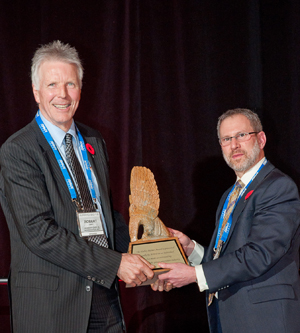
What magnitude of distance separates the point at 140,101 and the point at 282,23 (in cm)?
180

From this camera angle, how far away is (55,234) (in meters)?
2.13

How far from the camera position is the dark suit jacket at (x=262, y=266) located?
234cm

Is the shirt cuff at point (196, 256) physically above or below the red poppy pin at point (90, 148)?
below

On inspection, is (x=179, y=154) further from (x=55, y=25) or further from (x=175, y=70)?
(x=55, y=25)

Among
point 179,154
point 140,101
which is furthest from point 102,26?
point 179,154

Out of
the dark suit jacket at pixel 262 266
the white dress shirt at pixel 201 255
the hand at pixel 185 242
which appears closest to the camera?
the dark suit jacket at pixel 262 266

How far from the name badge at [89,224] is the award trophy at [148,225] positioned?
330mm

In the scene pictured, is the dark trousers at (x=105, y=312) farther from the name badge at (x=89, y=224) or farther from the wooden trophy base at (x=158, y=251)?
the name badge at (x=89, y=224)

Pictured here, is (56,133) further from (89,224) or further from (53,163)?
(89,224)

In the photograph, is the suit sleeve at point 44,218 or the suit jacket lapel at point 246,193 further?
the suit jacket lapel at point 246,193

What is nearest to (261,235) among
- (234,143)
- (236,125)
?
(234,143)

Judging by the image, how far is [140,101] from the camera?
3898 mm

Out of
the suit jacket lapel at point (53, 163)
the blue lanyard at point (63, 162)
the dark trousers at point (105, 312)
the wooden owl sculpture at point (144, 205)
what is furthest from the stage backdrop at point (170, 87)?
the dark trousers at point (105, 312)

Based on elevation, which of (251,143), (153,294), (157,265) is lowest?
(153,294)
